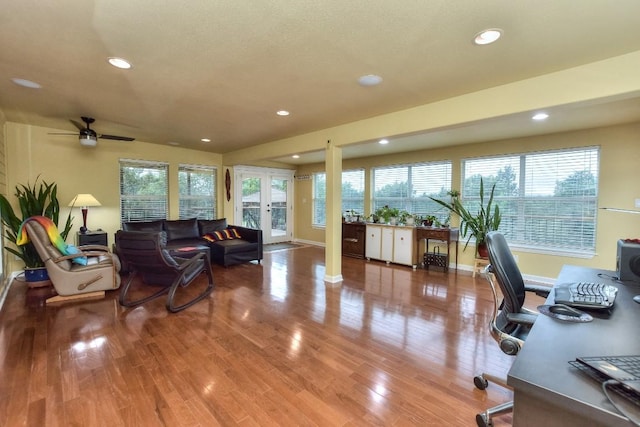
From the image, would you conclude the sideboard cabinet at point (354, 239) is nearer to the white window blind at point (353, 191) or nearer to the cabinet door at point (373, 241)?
the cabinet door at point (373, 241)

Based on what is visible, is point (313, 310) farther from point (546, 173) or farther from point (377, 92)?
point (546, 173)

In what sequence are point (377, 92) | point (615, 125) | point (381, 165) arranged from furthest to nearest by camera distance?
point (381, 165), point (615, 125), point (377, 92)

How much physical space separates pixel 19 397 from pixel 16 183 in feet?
13.2

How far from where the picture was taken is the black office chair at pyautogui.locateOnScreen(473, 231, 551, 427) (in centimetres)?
152

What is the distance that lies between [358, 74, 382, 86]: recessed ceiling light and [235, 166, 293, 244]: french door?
5080 millimetres

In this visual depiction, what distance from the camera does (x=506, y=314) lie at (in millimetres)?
1625

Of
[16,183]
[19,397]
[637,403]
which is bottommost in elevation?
[19,397]

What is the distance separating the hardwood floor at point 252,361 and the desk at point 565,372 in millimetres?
920

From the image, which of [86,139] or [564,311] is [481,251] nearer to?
[564,311]

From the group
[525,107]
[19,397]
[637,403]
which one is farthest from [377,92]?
[19,397]

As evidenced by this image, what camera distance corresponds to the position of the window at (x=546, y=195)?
4.17m

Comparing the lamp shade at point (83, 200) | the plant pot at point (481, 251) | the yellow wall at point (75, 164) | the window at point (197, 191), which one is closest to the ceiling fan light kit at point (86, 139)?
the lamp shade at point (83, 200)

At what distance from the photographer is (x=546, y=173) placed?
4.47 metres

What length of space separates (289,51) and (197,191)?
16.7 ft
